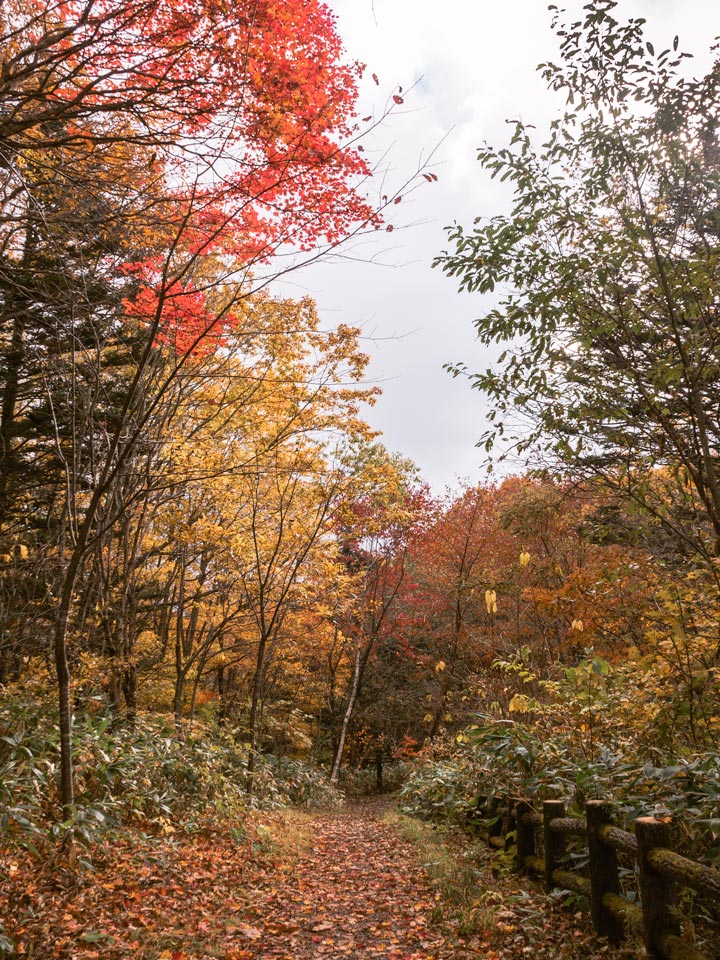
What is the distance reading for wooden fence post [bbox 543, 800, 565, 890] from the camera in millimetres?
5359

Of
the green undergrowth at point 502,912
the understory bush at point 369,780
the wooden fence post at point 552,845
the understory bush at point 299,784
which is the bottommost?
the understory bush at point 369,780

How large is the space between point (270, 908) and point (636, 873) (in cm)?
347

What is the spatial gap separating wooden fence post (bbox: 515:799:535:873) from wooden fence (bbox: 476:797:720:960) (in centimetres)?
22

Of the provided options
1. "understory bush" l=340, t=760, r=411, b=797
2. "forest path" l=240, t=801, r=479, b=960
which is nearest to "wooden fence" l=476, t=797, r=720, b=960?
"forest path" l=240, t=801, r=479, b=960

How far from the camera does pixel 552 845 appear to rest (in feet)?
17.7

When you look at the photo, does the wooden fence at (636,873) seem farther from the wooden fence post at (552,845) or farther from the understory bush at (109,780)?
the understory bush at (109,780)

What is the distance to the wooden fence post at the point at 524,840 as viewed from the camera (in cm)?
629

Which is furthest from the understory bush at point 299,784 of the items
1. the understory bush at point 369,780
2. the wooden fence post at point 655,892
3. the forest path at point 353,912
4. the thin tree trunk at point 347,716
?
the wooden fence post at point 655,892

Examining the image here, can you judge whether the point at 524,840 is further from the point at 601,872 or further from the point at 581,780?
the point at 601,872

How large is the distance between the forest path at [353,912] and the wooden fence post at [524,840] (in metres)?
0.96

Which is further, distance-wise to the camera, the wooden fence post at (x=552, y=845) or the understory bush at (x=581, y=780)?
the wooden fence post at (x=552, y=845)

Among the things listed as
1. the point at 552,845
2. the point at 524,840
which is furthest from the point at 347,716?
the point at 552,845

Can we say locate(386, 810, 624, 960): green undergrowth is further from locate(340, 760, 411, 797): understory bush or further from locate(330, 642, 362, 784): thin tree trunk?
locate(340, 760, 411, 797): understory bush

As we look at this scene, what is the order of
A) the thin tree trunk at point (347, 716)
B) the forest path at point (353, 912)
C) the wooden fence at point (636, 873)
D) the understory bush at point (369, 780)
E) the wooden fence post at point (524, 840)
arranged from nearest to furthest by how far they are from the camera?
the wooden fence at point (636, 873) < the forest path at point (353, 912) < the wooden fence post at point (524, 840) < the thin tree trunk at point (347, 716) < the understory bush at point (369, 780)
